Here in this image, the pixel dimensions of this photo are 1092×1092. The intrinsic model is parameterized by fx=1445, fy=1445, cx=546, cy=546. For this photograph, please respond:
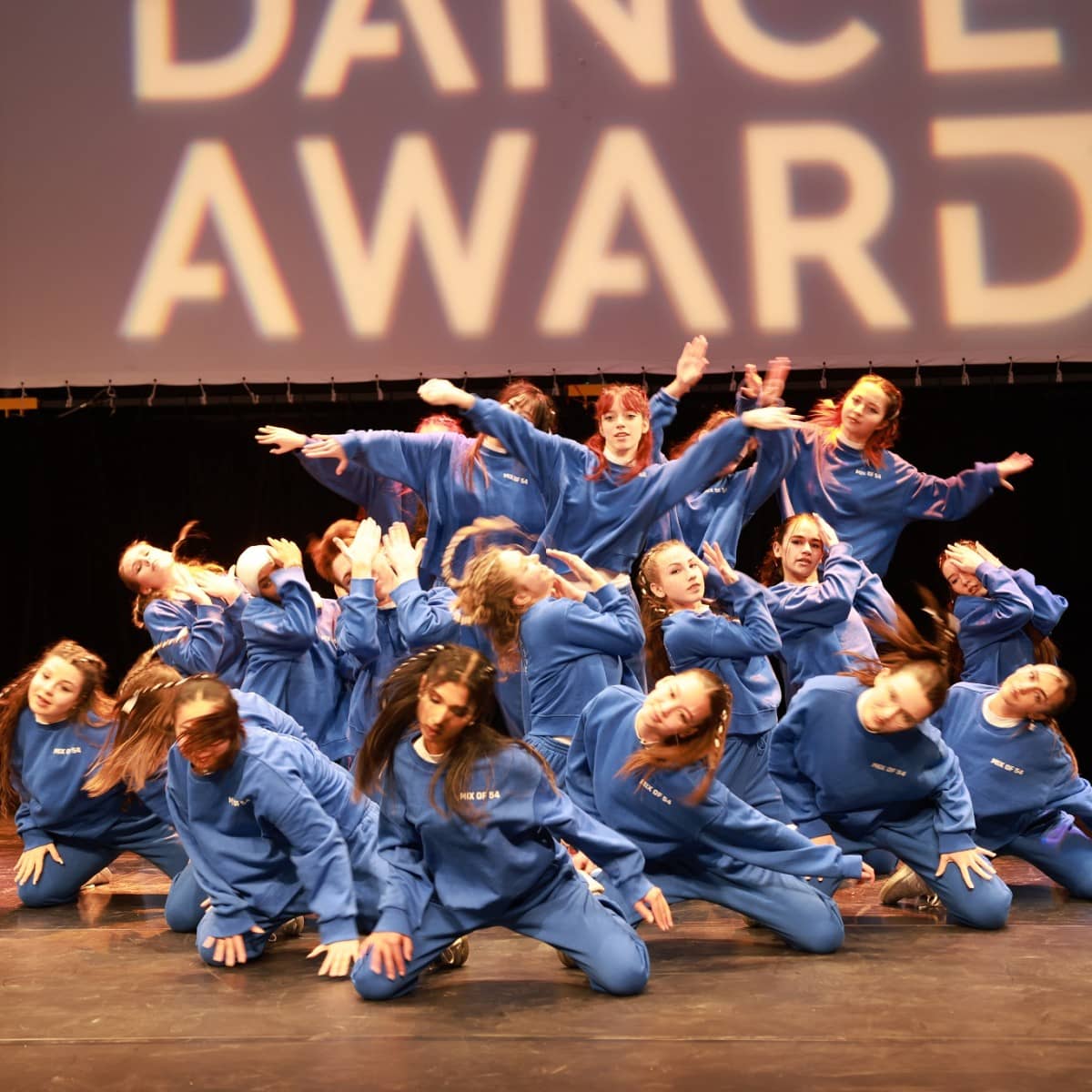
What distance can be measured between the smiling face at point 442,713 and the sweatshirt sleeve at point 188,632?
1668 mm

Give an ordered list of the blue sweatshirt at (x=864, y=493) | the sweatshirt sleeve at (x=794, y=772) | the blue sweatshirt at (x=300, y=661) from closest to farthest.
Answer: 1. the sweatshirt sleeve at (x=794, y=772)
2. the blue sweatshirt at (x=300, y=661)
3. the blue sweatshirt at (x=864, y=493)

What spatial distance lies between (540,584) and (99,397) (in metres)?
2.75

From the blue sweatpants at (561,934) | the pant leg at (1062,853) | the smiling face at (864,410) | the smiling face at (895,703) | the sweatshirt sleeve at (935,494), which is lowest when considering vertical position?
the pant leg at (1062,853)

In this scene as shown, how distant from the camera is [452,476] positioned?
4.69m

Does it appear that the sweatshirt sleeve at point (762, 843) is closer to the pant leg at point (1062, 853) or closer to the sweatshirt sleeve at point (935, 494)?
the pant leg at point (1062, 853)

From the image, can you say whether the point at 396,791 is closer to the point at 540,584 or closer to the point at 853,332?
the point at 540,584

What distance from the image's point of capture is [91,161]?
5.76m

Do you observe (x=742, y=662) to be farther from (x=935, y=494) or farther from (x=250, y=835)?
(x=250, y=835)

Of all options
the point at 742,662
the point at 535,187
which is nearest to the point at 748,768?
the point at 742,662

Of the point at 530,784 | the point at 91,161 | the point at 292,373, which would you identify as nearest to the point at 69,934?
the point at 530,784

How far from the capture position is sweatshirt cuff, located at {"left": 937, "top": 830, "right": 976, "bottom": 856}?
3.64 m

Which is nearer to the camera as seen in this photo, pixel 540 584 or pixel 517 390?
pixel 540 584

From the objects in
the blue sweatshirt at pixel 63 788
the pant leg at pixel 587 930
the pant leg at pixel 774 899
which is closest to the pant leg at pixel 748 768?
the pant leg at pixel 774 899

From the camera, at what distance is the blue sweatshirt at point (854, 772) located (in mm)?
3684
